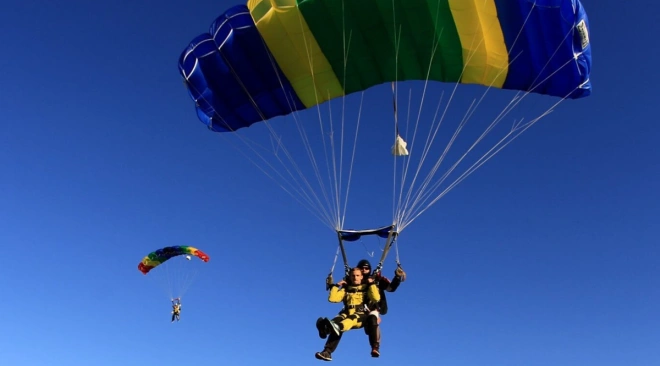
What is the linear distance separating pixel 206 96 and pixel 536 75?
5276mm

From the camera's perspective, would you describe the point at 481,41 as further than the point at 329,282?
Yes

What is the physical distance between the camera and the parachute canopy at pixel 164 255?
2222 cm

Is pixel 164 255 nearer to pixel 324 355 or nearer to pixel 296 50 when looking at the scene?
pixel 296 50

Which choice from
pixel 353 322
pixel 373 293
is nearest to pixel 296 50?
pixel 373 293

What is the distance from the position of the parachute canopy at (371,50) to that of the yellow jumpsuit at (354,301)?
3.51m

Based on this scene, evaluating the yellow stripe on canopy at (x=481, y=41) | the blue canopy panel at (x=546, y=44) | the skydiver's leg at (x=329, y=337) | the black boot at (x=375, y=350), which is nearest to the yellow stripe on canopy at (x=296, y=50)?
the yellow stripe on canopy at (x=481, y=41)

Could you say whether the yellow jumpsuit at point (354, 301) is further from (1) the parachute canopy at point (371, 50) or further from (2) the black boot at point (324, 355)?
(1) the parachute canopy at point (371, 50)

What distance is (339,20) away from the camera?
32.1 ft

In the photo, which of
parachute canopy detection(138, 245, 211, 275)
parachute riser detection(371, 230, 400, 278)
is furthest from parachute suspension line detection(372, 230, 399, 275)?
parachute canopy detection(138, 245, 211, 275)

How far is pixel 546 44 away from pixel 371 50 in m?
2.65

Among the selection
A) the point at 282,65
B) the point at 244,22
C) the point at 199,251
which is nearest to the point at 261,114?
the point at 282,65

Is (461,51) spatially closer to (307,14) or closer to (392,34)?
(392,34)

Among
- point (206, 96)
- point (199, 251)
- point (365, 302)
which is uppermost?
point (199, 251)

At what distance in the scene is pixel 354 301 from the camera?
26.1 feet
